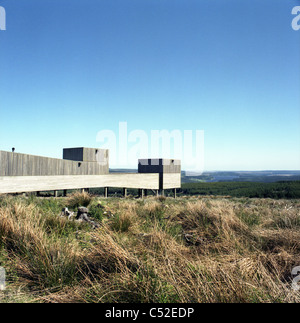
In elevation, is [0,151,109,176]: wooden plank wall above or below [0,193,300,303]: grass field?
above

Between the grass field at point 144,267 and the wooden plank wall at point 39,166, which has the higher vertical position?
the wooden plank wall at point 39,166

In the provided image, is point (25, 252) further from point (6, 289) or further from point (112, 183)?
point (112, 183)

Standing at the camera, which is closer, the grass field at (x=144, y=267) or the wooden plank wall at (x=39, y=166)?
the grass field at (x=144, y=267)

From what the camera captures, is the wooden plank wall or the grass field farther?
the wooden plank wall

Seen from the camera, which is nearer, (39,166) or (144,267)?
(144,267)

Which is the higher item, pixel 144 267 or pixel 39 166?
pixel 39 166

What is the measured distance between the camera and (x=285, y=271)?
326 cm

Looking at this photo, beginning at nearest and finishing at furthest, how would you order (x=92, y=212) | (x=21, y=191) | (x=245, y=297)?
(x=245, y=297) → (x=92, y=212) → (x=21, y=191)
